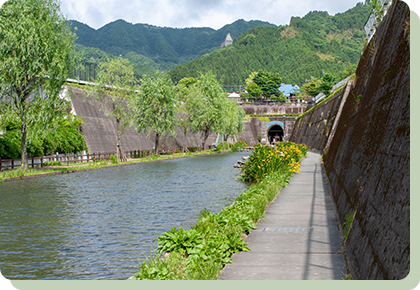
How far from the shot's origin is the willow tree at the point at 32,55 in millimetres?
25312

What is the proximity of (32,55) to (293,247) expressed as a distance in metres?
24.1

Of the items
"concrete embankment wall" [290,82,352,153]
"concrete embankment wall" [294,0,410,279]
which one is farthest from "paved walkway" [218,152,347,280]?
"concrete embankment wall" [290,82,352,153]

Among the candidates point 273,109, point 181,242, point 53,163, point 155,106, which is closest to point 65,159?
point 53,163

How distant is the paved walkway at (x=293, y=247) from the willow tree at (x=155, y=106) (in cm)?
3703

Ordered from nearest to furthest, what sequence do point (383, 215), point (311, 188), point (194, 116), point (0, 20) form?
point (383, 215) → point (311, 188) → point (0, 20) → point (194, 116)

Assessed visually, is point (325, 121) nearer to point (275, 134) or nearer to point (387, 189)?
point (387, 189)

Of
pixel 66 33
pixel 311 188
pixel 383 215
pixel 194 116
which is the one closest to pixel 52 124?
pixel 66 33

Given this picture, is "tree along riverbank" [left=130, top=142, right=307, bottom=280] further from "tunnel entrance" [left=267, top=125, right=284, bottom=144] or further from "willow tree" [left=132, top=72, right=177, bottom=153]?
"tunnel entrance" [left=267, top=125, right=284, bottom=144]

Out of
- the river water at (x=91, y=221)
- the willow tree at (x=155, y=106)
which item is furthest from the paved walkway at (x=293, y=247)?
the willow tree at (x=155, y=106)

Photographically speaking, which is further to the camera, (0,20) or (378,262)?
(0,20)

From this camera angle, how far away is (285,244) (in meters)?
7.68

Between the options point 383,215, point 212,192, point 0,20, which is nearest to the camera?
point 383,215

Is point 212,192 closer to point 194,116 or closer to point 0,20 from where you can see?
point 0,20

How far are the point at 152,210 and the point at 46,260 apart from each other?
5.98 meters
